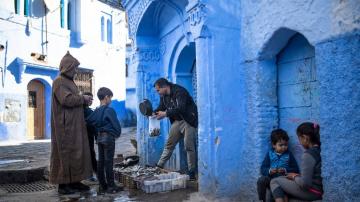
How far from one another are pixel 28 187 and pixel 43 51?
11838 millimetres

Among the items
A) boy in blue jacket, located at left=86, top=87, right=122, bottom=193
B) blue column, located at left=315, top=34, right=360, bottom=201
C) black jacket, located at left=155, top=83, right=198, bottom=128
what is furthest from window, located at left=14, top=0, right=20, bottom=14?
blue column, located at left=315, top=34, right=360, bottom=201

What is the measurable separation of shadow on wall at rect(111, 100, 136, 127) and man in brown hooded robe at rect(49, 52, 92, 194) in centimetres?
1628

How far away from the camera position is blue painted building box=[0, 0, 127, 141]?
51.2 ft

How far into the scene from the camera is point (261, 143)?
4.96 meters

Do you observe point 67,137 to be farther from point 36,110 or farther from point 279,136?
point 36,110

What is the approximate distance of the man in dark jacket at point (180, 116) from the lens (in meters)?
6.24

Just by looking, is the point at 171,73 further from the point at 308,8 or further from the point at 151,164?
the point at 308,8

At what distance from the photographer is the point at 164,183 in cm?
585

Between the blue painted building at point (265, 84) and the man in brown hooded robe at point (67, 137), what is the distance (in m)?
1.81

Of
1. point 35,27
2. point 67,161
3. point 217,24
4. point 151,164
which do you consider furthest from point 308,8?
point 35,27

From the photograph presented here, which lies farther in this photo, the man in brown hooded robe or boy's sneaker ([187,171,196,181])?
boy's sneaker ([187,171,196,181])

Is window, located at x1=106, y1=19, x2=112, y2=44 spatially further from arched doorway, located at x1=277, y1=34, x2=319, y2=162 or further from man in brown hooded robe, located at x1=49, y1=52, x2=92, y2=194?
arched doorway, located at x1=277, y1=34, x2=319, y2=162

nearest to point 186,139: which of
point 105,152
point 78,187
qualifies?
point 105,152

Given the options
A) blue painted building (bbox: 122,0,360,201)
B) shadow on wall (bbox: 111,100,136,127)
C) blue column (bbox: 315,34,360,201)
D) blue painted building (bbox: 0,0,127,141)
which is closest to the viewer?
blue column (bbox: 315,34,360,201)
